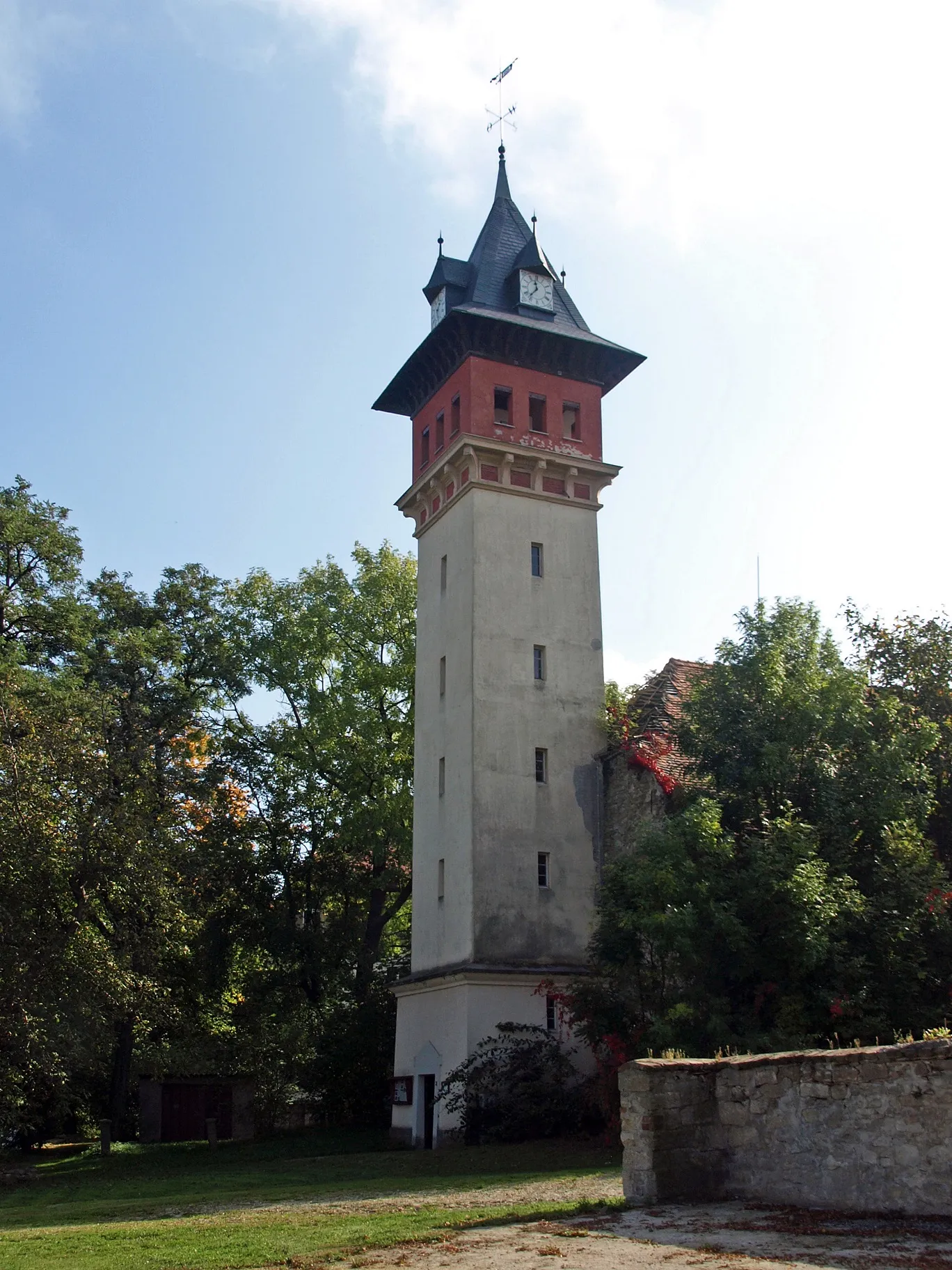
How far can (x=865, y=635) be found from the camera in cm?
A: 2616

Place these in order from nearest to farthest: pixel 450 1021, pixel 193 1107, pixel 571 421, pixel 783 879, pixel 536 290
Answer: pixel 783 879, pixel 450 1021, pixel 571 421, pixel 536 290, pixel 193 1107

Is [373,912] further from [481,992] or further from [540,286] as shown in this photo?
[540,286]

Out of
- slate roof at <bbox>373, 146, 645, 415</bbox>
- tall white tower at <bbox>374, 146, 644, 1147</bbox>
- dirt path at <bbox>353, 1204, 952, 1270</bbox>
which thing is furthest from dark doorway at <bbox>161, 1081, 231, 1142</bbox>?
dirt path at <bbox>353, 1204, 952, 1270</bbox>

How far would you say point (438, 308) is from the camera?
3150 centimetres

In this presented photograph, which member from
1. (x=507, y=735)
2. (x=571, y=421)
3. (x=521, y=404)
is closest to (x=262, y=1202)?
(x=507, y=735)

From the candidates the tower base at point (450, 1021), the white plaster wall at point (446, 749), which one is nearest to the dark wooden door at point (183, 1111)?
the tower base at point (450, 1021)

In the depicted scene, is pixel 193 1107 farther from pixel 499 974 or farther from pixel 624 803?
pixel 624 803

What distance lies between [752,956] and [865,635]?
31.3 ft

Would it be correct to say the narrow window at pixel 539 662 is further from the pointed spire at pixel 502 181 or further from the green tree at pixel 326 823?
the pointed spire at pixel 502 181

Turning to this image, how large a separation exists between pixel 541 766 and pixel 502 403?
9.31 m

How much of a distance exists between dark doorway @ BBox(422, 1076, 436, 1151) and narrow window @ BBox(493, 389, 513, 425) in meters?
15.6

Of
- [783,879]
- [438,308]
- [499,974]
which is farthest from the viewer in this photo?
[438,308]

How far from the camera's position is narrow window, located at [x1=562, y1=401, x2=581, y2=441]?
30.0m

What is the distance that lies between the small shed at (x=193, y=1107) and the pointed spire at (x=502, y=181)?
2670cm
